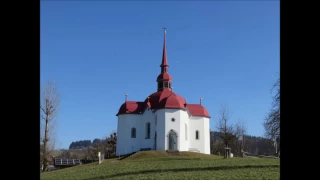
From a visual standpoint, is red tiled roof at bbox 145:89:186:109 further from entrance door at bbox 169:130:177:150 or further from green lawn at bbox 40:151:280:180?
green lawn at bbox 40:151:280:180

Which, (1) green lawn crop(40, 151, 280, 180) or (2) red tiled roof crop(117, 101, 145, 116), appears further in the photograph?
(2) red tiled roof crop(117, 101, 145, 116)

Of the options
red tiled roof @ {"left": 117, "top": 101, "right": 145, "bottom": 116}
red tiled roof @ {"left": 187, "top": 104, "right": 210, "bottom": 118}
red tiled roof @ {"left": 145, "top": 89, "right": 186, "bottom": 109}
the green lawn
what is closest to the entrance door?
red tiled roof @ {"left": 145, "top": 89, "right": 186, "bottom": 109}

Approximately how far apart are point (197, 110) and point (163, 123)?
727 centimetres

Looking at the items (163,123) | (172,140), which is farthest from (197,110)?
(172,140)

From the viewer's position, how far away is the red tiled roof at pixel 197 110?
51219mm

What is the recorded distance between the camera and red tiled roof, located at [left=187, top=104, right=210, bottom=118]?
51.2 meters

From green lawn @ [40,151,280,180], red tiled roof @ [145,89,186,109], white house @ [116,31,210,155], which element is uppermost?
red tiled roof @ [145,89,186,109]

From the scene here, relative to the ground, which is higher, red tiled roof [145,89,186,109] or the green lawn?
red tiled roof [145,89,186,109]
